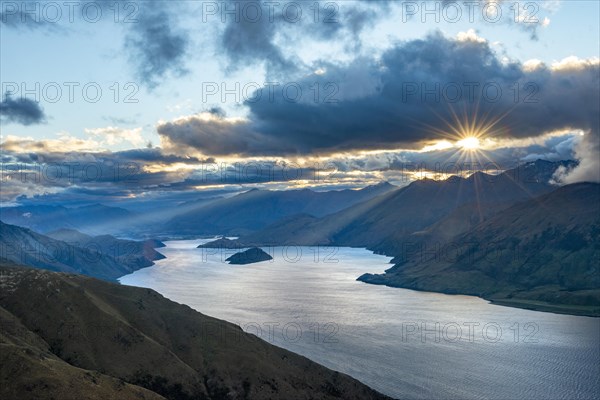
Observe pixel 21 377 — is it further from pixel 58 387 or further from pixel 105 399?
pixel 105 399

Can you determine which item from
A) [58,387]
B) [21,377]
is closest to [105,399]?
[58,387]
